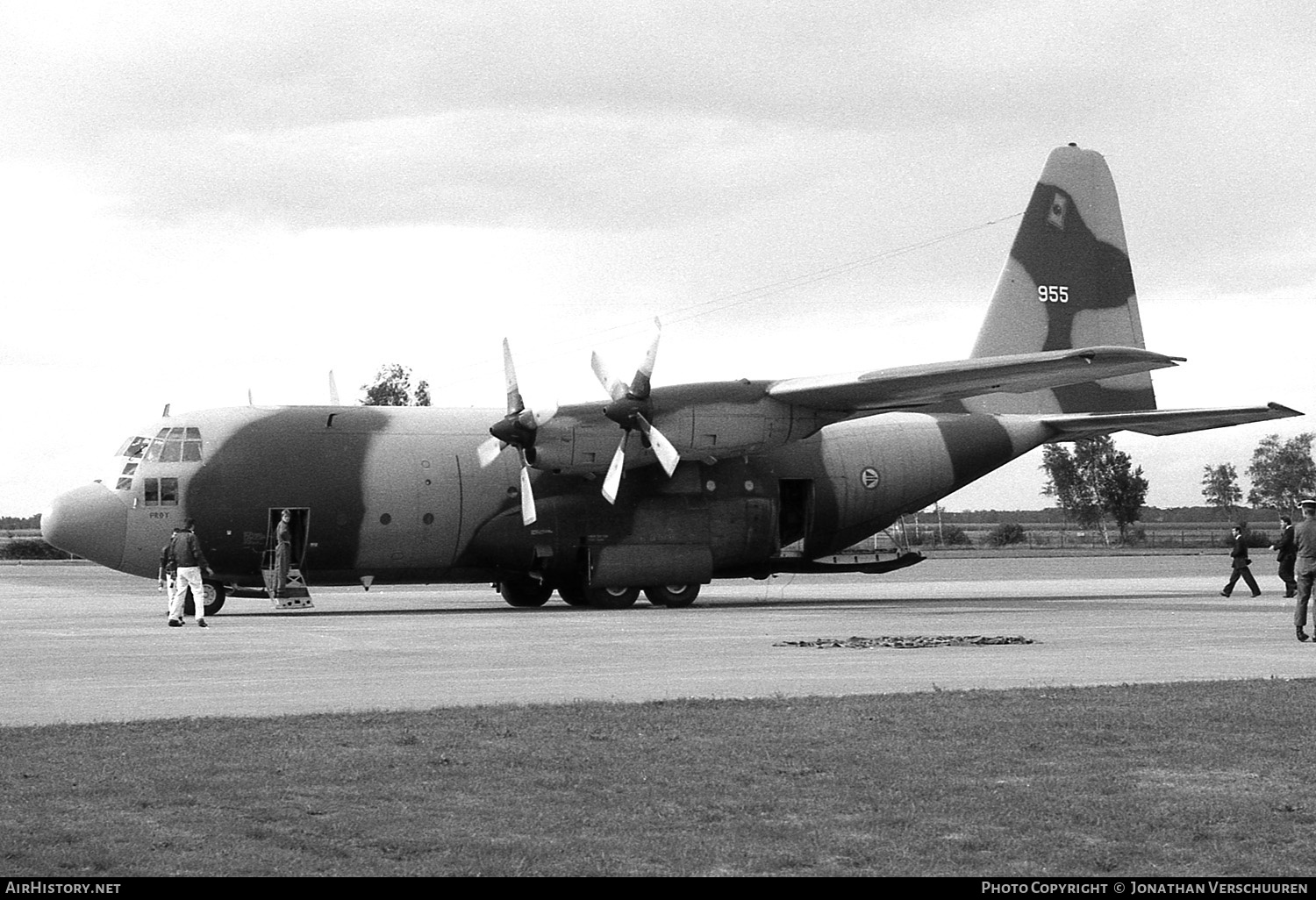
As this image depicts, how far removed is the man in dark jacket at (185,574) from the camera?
2455 centimetres

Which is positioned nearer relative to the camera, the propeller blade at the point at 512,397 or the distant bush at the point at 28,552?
the propeller blade at the point at 512,397

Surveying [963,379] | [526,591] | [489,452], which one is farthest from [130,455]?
[963,379]

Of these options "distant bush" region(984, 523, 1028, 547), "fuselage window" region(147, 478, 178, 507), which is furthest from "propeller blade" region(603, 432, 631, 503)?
"distant bush" region(984, 523, 1028, 547)

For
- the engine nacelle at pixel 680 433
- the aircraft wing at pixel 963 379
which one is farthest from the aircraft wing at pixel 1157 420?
the engine nacelle at pixel 680 433

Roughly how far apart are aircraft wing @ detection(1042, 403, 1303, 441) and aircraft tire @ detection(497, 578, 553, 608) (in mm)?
11822

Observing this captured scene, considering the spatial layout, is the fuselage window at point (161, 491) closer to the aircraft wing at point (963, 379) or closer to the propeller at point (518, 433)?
the propeller at point (518, 433)

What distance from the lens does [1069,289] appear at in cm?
3534

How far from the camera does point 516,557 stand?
29688mm

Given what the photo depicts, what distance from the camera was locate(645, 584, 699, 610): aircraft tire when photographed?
3116 centimetres

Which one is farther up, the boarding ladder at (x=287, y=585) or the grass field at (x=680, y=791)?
the boarding ladder at (x=287, y=585)

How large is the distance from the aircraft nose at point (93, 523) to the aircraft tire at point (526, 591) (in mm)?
7634

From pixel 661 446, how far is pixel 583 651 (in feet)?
29.6

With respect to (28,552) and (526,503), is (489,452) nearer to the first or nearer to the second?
(526,503)

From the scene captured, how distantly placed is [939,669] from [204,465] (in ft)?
52.5
